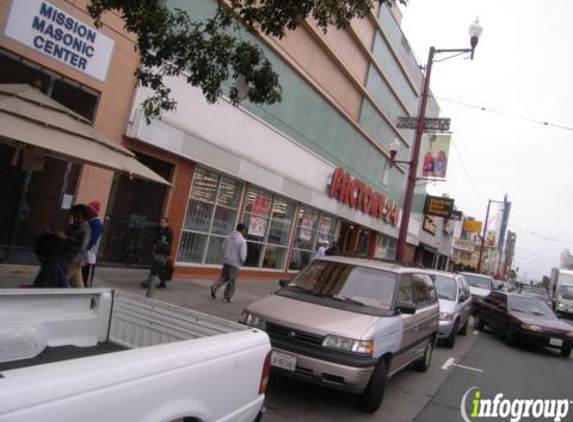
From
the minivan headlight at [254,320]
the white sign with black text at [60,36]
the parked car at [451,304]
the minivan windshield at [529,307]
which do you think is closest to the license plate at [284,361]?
the minivan headlight at [254,320]

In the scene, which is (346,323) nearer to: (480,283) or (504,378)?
(504,378)

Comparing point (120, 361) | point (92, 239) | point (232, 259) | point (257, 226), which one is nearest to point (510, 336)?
point (232, 259)

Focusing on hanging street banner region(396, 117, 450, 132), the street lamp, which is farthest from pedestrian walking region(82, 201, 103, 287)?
hanging street banner region(396, 117, 450, 132)

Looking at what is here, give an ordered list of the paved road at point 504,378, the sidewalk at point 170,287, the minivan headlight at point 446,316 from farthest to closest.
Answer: the minivan headlight at point 446,316 → the sidewalk at point 170,287 → the paved road at point 504,378

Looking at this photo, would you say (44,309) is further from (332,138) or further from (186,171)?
(332,138)

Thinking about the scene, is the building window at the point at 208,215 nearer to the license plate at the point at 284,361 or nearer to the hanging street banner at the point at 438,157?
the license plate at the point at 284,361

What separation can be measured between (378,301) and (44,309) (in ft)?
13.2

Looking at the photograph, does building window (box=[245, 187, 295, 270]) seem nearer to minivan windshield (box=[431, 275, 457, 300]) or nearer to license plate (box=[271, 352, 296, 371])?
minivan windshield (box=[431, 275, 457, 300])

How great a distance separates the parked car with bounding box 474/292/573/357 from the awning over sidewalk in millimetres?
10181

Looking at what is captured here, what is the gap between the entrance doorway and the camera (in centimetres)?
1112

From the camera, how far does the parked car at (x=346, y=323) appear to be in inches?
208

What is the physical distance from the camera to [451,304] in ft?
37.3

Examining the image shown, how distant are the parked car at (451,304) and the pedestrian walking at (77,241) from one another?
6.49 m

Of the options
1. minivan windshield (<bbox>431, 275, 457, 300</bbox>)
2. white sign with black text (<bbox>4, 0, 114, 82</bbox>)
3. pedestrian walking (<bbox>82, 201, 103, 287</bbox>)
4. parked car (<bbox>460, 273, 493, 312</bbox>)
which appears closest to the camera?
pedestrian walking (<bbox>82, 201, 103, 287</bbox>)
